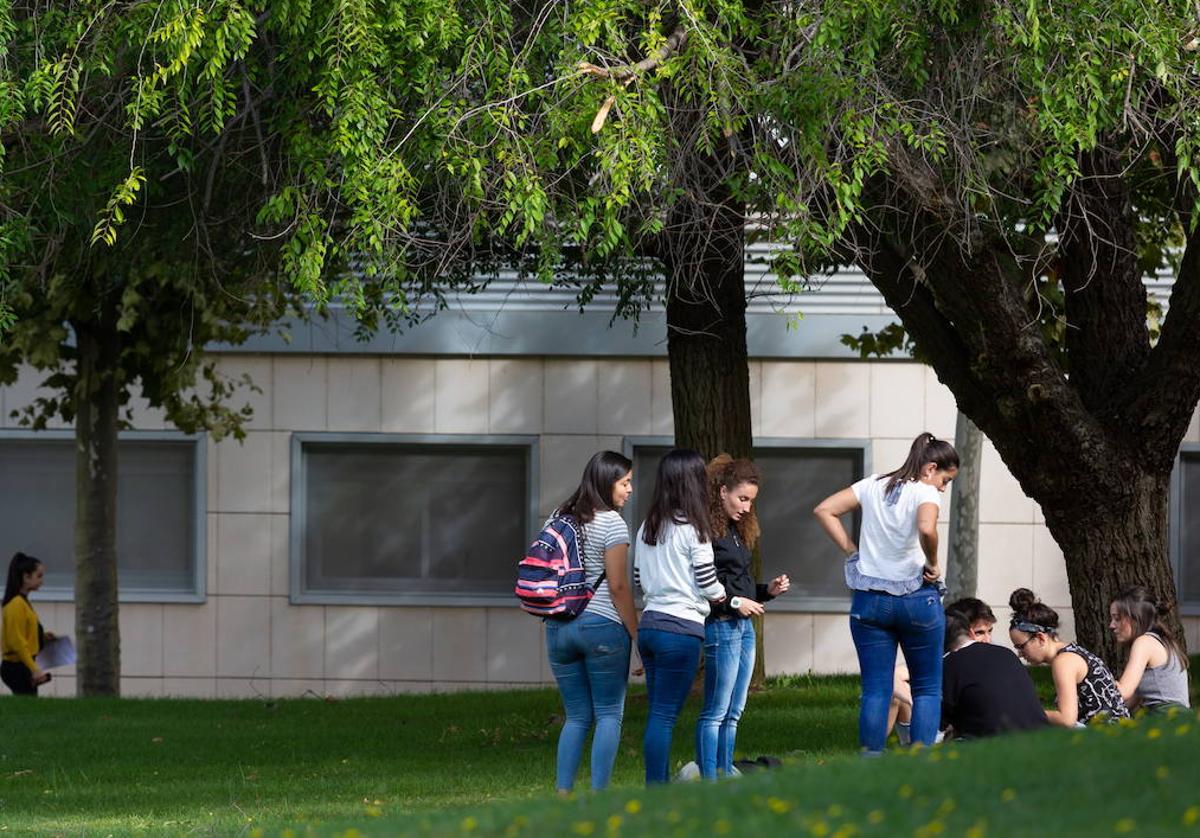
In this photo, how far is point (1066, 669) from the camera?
778 cm

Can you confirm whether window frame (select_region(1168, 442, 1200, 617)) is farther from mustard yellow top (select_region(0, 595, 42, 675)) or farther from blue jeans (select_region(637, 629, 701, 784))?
blue jeans (select_region(637, 629, 701, 784))

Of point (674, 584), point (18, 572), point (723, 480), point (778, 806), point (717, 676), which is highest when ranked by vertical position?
point (723, 480)

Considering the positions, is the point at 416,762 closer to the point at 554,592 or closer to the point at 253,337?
the point at 554,592

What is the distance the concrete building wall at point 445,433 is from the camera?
17.9 meters

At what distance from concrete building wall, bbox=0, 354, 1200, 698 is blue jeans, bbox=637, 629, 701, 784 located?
10.5 metres

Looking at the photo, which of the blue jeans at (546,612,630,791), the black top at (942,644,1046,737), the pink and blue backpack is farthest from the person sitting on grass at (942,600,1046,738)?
the pink and blue backpack

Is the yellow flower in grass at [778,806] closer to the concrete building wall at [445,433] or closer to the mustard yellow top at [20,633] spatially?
the mustard yellow top at [20,633]

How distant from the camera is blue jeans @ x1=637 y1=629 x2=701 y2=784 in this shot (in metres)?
7.36

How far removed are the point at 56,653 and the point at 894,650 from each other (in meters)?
9.30

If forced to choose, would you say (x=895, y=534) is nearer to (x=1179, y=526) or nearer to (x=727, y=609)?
(x=727, y=609)

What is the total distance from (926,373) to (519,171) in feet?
35.1

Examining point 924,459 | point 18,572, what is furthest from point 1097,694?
point 18,572

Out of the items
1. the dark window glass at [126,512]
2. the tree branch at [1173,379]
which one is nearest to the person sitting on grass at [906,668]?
the tree branch at [1173,379]

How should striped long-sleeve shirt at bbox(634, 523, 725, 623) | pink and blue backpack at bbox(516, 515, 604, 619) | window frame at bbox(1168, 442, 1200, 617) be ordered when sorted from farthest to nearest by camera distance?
1. window frame at bbox(1168, 442, 1200, 617)
2. striped long-sleeve shirt at bbox(634, 523, 725, 623)
3. pink and blue backpack at bbox(516, 515, 604, 619)
